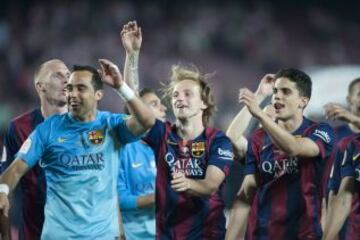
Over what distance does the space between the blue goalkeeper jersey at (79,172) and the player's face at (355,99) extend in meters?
2.50

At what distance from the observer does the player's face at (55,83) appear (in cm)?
787

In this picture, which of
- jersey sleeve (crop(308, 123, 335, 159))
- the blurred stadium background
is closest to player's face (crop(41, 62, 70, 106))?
A: jersey sleeve (crop(308, 123, 335, 159))

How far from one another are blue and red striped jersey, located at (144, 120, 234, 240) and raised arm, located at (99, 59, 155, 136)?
15.6 inches

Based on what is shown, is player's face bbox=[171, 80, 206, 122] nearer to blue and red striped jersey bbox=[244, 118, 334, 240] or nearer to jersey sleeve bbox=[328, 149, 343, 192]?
blue and red striped jersey bbox=[244, 118, 334, 240]

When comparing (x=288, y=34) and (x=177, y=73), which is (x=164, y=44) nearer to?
(x=288, y=34)

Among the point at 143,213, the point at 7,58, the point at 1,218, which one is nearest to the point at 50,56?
the point at 7,58

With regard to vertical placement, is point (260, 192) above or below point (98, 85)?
below

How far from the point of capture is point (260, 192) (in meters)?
7.21

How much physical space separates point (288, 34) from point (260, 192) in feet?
36.2

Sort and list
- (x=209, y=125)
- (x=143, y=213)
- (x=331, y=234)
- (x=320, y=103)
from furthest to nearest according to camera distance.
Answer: (x=320, y=103), (x=143, y=213), (x=209, y=125), (x=331, y=234)

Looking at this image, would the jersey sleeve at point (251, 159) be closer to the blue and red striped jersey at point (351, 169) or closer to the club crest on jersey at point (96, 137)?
the blue and red striped jersey at point (351, 169)

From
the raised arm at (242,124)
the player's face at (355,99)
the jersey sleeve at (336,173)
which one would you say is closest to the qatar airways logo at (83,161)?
the raised arm at (242,124)

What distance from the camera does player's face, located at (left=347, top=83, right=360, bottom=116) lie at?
28.0 ft

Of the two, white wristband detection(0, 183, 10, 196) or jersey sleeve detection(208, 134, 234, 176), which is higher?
jersey sleeve detection(208, 134, 234, 176)
